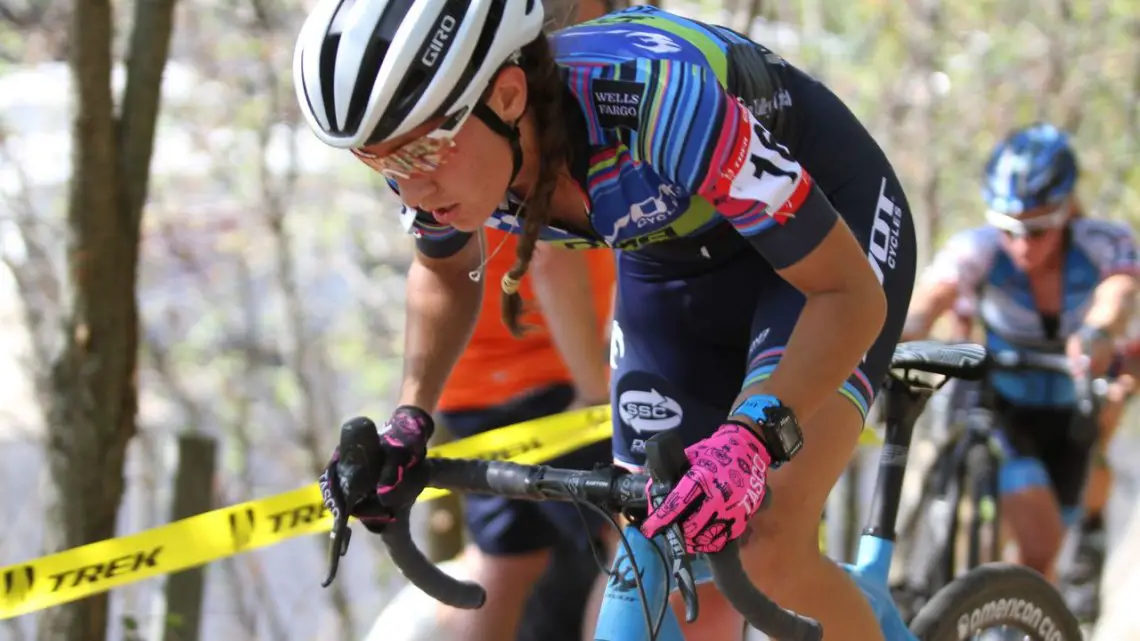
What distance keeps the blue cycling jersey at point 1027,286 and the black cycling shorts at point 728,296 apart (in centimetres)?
291

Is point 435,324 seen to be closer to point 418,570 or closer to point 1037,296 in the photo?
point 418,570

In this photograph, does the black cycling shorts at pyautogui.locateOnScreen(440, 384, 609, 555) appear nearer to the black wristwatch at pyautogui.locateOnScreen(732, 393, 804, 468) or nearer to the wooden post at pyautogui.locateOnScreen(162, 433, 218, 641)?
the wooden post at pyautogui.locateOnScreen(162, 433, 218, 641)

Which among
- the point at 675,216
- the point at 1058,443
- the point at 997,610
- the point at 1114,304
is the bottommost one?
the point at 1058,443

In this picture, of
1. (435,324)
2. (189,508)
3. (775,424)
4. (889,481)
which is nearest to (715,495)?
(775,424)

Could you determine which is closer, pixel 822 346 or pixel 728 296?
pixel 822 346

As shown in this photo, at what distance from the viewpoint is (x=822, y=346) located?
2.38 metres

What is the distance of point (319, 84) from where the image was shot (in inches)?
92.0

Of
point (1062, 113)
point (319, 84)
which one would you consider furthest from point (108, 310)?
point (1062, 113)

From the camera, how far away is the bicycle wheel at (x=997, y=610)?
10.8ft

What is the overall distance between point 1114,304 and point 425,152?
3949 mm

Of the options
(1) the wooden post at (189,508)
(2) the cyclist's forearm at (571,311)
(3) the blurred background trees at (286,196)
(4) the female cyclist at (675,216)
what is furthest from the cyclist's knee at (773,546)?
(3) the blurred background trees at (286,196)

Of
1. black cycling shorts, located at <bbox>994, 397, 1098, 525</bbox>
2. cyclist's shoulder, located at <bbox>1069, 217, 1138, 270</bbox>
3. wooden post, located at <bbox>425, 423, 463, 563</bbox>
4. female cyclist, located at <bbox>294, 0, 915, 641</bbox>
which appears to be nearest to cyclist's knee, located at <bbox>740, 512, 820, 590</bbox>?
female cyclist, located at <bbox>294, 0, 915, 641</bbox>

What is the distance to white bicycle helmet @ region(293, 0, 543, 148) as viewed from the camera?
2.28 metres

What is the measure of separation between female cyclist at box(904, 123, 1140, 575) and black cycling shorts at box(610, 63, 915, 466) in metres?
2.69
